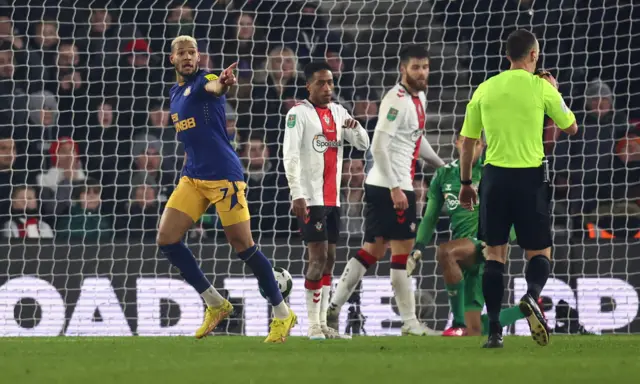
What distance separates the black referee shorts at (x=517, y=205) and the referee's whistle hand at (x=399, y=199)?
5.37 feet

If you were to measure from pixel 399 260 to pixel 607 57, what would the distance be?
4300 mm

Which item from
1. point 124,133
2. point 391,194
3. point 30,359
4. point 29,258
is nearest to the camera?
point 30,359

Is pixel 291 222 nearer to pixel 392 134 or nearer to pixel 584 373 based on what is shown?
pixel 392 134

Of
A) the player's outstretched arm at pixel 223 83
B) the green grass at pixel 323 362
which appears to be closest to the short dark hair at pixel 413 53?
the player's outstretched arm at pixel 223 83

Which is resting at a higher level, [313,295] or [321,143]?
[321,143]

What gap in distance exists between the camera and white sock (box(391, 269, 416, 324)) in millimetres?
8523

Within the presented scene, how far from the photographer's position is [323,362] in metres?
5.45

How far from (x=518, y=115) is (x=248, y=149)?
4.94 meters

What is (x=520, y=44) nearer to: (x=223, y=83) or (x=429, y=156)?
(x=223, y=83)

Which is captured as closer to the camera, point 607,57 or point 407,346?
point 407,346

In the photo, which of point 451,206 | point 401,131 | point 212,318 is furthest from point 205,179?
point 451,206

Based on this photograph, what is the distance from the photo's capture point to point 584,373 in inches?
184

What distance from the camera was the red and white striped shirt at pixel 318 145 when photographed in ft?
26.3

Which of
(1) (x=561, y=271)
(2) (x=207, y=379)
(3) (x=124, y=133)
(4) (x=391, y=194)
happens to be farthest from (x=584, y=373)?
(3) (x=124, y=133)
